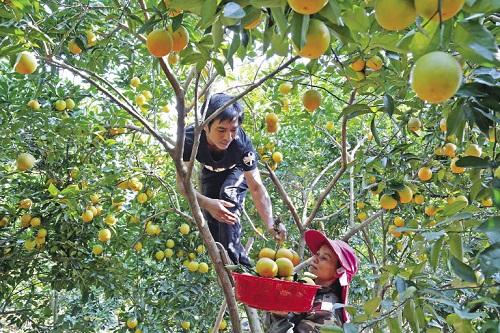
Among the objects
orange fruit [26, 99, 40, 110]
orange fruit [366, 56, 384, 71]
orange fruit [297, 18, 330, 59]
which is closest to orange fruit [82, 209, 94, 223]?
orange fruit [26, 99, 40, 110]

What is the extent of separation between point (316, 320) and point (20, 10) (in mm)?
1760

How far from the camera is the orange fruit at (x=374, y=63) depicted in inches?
67.7

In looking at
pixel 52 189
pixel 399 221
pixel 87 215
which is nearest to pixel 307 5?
pixel 52 189

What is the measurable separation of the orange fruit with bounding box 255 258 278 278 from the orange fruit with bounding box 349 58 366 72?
0.76 m

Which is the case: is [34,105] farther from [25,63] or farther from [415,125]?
[415,125]

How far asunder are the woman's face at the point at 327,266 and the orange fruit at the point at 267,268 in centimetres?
80

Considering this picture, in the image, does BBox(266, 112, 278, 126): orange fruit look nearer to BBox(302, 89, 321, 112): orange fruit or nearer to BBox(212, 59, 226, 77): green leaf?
BBox(302, 89, 321, 112): orange fruit

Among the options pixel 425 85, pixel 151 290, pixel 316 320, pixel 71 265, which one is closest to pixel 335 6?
pixel 425 85

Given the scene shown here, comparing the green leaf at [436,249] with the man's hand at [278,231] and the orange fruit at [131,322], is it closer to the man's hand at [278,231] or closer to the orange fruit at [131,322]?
the man's hand at [278,231]

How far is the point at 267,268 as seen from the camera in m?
1.85

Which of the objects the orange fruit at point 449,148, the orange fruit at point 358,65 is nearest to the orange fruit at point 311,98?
the orange fruit at point 358,65

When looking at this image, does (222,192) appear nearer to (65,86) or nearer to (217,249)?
(217,249)

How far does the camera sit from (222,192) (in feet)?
10.1

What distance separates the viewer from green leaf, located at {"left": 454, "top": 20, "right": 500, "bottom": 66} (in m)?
0.82
